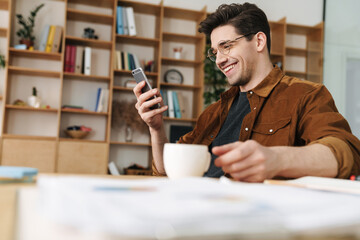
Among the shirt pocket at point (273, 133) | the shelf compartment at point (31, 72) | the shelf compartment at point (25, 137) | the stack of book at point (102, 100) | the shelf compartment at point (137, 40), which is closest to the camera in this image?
the shirt pocket at point (273, 133)

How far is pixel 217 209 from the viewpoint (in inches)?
11.1

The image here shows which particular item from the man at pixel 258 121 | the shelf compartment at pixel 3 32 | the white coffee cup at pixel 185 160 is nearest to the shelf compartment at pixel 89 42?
the shelf compartment at pixel 3 32

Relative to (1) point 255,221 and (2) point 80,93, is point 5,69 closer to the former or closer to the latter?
(2) point 80,93

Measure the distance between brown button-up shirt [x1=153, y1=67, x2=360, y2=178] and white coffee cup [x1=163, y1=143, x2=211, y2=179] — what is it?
1.30ft

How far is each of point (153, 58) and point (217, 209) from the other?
4.41m

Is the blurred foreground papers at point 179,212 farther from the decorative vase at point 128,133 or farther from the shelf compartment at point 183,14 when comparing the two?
the shelf compartment at point 183,14

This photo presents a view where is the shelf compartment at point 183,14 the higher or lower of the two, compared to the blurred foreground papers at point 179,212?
higher

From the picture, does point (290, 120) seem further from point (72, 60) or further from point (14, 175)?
point (72, 60)

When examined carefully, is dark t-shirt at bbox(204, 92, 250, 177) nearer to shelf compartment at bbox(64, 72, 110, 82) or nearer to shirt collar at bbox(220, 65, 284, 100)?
shirt collar at bbox(220, 65, 284, 100)

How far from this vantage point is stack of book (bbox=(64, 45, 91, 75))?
13.5ft

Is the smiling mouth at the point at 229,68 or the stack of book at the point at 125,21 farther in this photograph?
the stack of book at the point at 125,21

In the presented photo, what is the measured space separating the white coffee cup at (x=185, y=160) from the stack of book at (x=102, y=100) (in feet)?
11.8

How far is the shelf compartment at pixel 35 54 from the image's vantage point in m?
3.97

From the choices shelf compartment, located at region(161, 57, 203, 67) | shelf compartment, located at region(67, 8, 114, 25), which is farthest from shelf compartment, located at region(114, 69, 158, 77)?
shelf compartment, located at region(67, 8, 114, 25)
